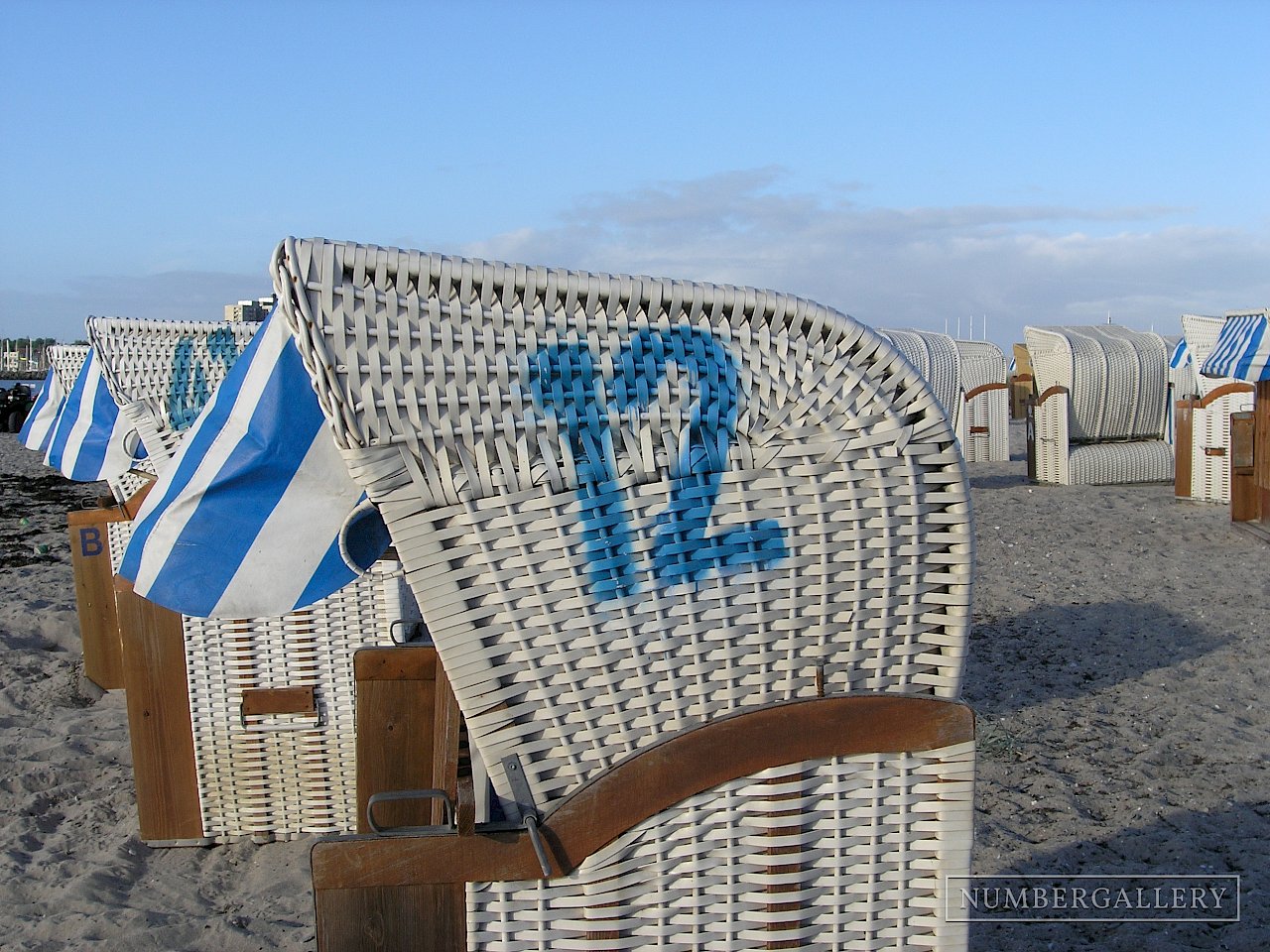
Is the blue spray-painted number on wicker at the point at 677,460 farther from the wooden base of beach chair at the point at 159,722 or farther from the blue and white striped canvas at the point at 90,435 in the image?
the blue and white striped canvas at the point at 90,435

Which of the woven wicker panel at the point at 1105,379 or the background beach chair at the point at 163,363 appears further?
the woven wicker panel at the point at 1105,379

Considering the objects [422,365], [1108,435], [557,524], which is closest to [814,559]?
[557,524]

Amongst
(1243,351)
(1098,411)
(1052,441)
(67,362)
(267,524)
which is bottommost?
(1052,441)

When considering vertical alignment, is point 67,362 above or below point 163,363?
below

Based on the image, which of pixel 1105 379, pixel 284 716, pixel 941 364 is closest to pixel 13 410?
pixel 941 364

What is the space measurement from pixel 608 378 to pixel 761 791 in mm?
671

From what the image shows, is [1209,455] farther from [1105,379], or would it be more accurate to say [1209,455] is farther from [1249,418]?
[1105,379]

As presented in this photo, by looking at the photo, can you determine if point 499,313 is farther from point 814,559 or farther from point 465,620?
point 814,559

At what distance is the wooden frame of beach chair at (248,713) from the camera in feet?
13.0

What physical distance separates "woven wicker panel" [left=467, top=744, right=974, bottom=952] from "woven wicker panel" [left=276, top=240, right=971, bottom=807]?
0.14 meters

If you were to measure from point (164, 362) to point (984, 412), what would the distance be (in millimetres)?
15652

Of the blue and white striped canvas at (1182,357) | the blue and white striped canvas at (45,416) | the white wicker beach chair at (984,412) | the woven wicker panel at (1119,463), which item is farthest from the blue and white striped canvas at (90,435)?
the white wicker beach chair at (984,412)

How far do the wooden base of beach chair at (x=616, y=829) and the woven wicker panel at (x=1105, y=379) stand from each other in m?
13.6

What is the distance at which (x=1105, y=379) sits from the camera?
1460 cm
